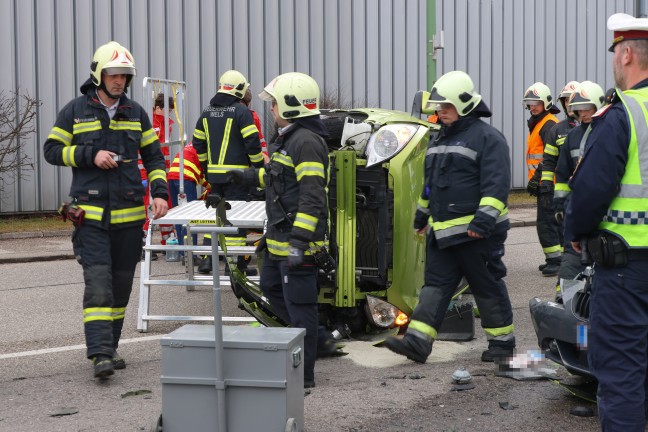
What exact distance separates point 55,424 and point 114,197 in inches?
62.6

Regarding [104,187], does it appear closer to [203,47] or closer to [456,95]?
[456,95]

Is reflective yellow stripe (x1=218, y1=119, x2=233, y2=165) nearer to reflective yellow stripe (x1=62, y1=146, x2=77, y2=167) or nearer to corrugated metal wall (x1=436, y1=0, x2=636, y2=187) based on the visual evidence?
reflective yellow stripe (x1=62, y1=146, x2=77, y2=167)

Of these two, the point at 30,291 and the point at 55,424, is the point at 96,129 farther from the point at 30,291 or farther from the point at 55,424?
the point at 30,291

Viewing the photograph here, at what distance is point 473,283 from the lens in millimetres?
6461

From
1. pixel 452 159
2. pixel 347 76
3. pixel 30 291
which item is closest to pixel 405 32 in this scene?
pixel 347 76

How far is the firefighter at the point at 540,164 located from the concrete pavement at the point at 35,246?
5404 millimetres

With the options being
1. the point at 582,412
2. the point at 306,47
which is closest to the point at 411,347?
the point at 582,412

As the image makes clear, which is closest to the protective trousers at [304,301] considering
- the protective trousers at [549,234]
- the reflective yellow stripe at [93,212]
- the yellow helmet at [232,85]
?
the reflective yellow stripe at [93,212]

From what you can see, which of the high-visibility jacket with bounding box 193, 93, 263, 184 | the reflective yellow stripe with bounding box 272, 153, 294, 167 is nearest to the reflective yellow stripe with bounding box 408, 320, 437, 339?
the reflective yellow stripe with bounding box 272, 153, 294, 167

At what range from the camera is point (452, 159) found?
6.35 m

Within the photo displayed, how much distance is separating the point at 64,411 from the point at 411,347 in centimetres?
211

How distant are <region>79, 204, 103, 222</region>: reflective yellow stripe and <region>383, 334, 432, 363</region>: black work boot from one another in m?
1.97

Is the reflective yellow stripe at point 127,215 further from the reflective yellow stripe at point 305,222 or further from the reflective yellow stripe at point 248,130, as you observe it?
the reflective yellow stripe at point 248,130

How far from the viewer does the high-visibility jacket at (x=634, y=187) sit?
4086mm
